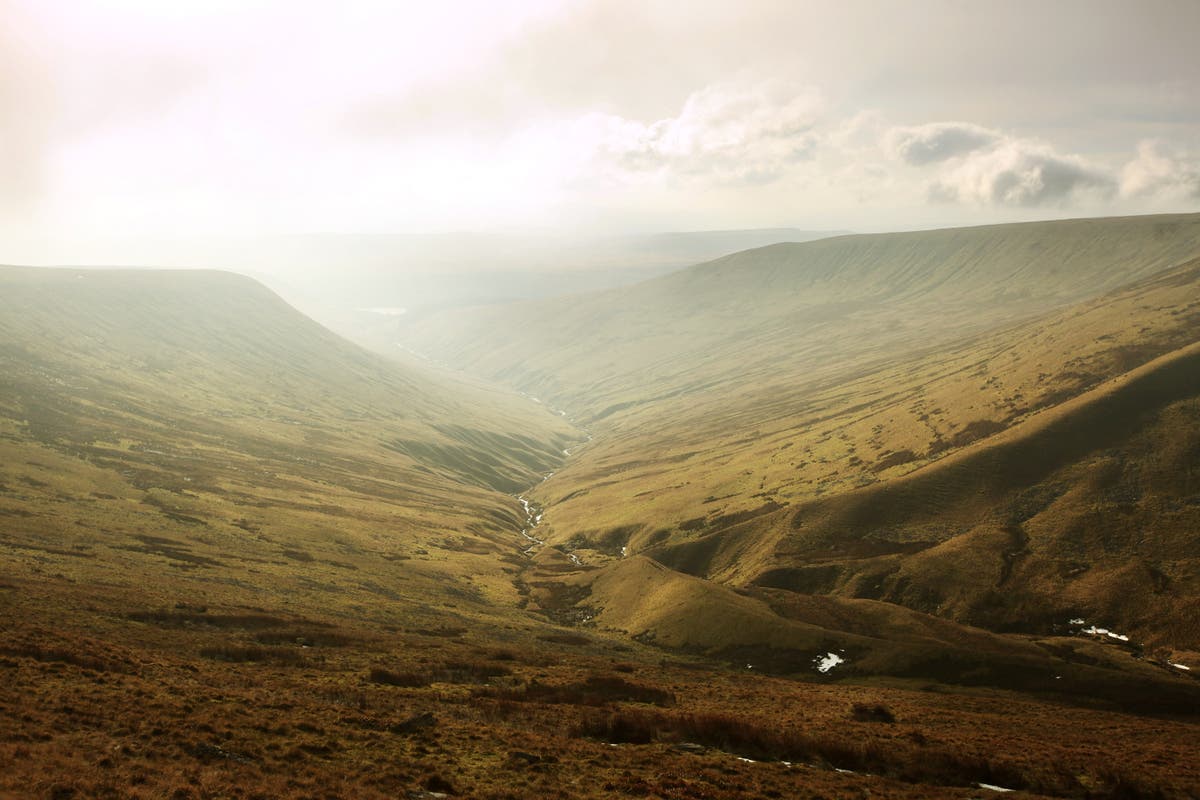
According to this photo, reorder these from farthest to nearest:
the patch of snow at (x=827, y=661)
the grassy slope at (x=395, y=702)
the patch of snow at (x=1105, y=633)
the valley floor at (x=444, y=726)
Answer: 1. the patch of snow at (x=1105, y=633)
2. the patch of snow at (x=827, y=661)
3. the grassy slope at (x=395, y=702)
4. the valley floor at (x=444, y=726)

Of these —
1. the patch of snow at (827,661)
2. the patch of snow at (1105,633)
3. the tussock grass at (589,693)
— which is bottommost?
the patch of snow at (1105,633)

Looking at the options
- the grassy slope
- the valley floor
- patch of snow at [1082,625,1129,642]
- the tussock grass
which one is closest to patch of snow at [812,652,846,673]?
the grassy slope

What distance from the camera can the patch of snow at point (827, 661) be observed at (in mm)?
88250

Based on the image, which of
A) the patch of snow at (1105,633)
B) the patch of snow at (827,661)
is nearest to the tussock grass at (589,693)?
the patch of snow at (827,661)

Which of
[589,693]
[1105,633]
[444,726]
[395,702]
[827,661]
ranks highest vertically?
Result: [444,726]

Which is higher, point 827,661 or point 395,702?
point 395,702

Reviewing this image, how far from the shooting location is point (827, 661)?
89562mm

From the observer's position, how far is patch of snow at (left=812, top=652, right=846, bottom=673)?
88.2 m

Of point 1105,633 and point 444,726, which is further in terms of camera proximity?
point 1105,633

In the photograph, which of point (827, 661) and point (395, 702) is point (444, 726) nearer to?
point (395, 702)

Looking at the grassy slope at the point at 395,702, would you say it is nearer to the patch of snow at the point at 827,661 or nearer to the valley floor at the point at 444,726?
the valley floor at the point at 444,726

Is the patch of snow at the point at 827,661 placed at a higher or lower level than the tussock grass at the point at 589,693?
lower

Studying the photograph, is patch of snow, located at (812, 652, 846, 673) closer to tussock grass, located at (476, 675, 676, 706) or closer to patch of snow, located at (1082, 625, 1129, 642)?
tussock grass, located at (476, 675, 676, 706)

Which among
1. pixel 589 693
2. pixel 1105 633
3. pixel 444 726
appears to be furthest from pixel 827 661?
pixel 444 726
